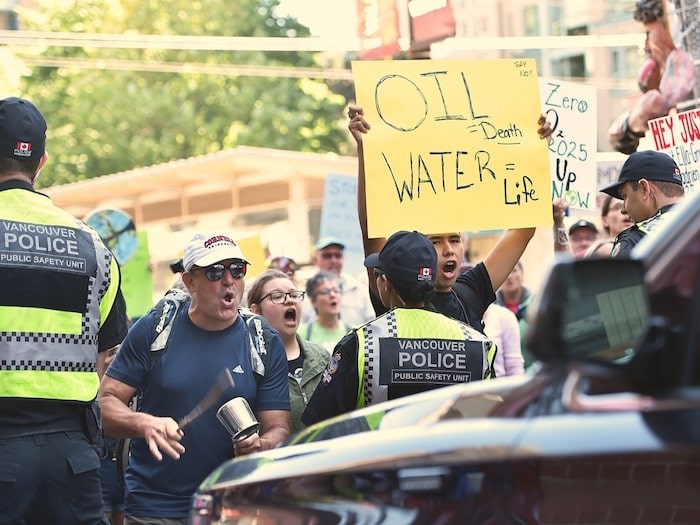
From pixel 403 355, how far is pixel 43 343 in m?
1.32

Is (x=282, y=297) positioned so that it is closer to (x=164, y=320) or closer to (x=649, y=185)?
(x=164, y=320)

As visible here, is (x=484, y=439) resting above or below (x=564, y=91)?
below

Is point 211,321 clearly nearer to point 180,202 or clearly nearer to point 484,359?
point 484,359

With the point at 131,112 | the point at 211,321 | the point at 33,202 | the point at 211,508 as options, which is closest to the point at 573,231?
the point at 211,321

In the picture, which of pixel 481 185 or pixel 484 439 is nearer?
pixel 484 439

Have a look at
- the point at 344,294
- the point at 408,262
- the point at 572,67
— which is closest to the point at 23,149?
the point at 408,262

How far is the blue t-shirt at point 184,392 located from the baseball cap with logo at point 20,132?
895mm

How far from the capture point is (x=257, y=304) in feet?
24.3

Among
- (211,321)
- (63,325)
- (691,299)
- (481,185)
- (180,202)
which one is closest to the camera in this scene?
(691,299)

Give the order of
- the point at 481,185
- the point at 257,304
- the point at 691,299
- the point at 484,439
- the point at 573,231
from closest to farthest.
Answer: the point at 691,299 < the point at 484,439 < the point at 481,185 < the point at 257,304 < the point at 573,231

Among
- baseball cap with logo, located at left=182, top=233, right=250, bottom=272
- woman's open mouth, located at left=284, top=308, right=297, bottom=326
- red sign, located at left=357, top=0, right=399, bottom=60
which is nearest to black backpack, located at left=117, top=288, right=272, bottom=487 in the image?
baseball cap with logo, located at left=182, top=233, right=250, bottom=272

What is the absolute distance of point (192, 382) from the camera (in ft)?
18.1

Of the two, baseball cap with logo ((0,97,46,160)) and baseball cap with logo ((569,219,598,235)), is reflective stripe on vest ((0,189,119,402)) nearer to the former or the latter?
baseball cap with logo ((0,97,46,160))

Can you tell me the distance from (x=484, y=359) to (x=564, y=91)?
3363 millimetres
